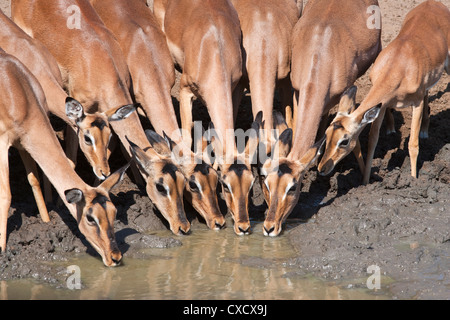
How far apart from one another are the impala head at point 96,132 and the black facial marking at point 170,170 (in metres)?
0.68

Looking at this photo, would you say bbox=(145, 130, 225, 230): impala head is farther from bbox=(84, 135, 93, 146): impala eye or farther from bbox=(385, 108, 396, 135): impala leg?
bbox=(385, 108, 396, 135): impala leg

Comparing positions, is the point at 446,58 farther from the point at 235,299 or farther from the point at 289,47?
the point at 235,299

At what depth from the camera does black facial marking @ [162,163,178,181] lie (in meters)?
9.91

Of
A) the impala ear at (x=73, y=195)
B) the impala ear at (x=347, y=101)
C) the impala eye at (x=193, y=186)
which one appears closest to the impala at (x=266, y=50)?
the impala ear at (x=347, y=101)

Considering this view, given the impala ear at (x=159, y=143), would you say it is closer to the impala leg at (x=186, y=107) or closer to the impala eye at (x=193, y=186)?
the impala eye at (x=193, y=186)

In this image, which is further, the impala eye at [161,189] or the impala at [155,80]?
the impala at [155,80]

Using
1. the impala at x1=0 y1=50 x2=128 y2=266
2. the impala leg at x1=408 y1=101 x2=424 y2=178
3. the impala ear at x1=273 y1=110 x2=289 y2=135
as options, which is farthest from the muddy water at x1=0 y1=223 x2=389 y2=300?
the impala leg at x1=408 y1=101 x2=424 y2=178

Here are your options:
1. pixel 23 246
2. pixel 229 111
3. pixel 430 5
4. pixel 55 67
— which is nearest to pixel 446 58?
pixel 430 5

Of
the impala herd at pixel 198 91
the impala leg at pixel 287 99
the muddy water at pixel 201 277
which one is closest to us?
the muddy water at pixel 201 277

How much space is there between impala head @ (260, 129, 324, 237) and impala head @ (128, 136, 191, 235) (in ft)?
3.17

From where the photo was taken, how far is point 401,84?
11305 mm

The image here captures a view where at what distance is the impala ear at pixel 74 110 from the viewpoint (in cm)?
993

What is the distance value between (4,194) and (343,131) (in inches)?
162

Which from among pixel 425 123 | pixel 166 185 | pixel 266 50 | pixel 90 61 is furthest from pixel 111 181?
pixel 425 123
